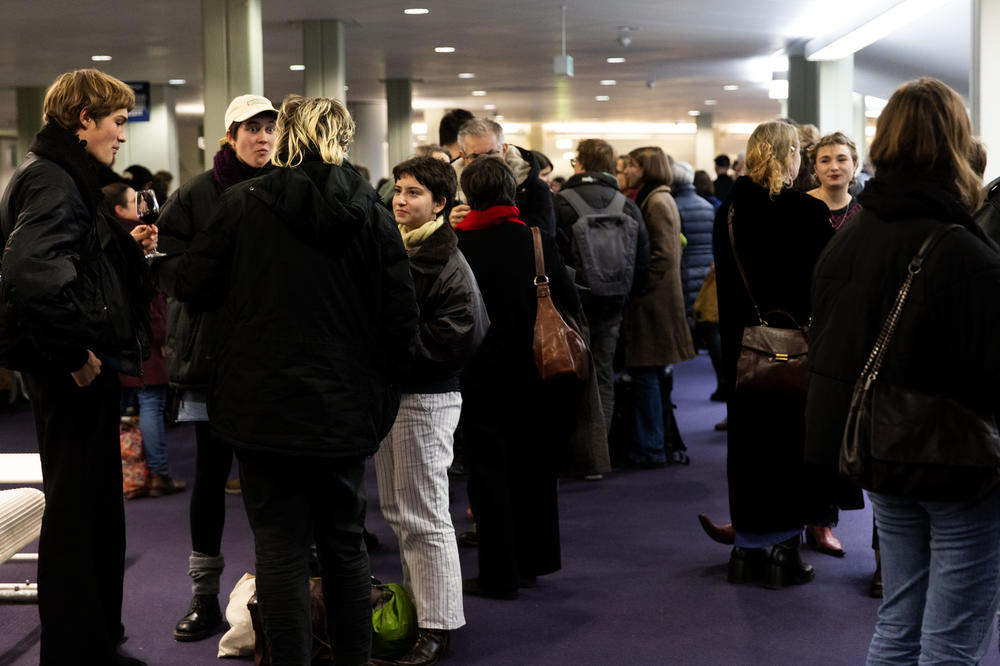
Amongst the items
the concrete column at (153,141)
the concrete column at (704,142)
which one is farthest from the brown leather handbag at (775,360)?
the concrete column at (704,142)

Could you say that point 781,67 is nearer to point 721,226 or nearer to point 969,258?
point 721,226

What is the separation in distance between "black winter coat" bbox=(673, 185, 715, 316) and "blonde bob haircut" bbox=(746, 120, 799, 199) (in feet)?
11.8

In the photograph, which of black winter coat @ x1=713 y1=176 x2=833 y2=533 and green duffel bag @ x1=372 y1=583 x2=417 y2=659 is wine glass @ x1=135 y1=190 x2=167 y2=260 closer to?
green duffel bag @ x1=372 y1=583 x2=417 y2=659

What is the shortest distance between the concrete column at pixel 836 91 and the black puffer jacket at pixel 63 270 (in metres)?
12.1

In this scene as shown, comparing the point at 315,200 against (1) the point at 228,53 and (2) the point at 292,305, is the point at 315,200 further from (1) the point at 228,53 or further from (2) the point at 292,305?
(1) the point at 228,53

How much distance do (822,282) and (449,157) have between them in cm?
354

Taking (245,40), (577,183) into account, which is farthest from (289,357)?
(245,40)

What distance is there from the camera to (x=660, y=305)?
667cm

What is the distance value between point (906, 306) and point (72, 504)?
2.29m

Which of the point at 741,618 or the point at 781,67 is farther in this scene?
the point at 781,67

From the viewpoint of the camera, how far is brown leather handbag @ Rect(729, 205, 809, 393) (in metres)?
3.97

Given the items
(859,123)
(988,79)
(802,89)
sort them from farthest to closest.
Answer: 1. (859,123)
2. (802,89)
3. (988,79)

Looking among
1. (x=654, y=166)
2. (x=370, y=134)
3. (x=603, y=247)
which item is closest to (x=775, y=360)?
(x=603, y=247)

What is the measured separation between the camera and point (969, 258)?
235 centimetres
